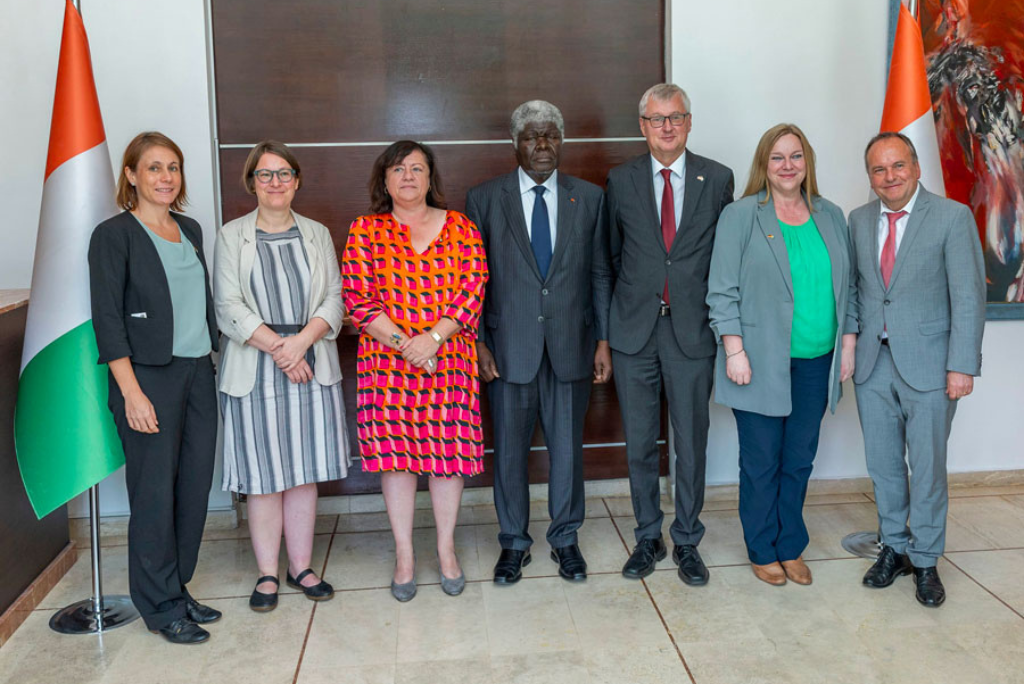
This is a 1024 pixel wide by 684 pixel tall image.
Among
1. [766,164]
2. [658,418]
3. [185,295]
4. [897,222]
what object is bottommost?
[658,418]

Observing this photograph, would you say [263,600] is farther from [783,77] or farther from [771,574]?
[783,77]

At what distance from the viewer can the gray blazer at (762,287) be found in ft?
10.2

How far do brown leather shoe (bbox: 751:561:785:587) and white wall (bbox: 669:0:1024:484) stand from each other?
3.28 feet

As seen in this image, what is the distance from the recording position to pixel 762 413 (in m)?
3.18

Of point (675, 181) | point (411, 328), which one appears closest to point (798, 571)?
point (675, 181)

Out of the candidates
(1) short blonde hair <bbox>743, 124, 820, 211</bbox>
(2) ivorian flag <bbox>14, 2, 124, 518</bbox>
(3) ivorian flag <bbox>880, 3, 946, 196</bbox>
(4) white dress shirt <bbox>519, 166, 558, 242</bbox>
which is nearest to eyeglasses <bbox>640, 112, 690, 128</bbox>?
(1) short blonde hair <bbox>743, 124, 820, 211</bbox>

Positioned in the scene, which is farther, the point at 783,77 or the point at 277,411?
the point at 783,77

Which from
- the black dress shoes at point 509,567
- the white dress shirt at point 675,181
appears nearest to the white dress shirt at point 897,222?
the white dress shirt at point 675,181

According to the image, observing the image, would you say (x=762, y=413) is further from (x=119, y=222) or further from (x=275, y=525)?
(x=119, y=222)

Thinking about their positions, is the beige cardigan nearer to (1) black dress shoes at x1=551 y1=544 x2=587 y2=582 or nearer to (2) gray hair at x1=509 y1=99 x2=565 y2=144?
(2) gray hair at x1=509 y1=99 x2=565 y2=144

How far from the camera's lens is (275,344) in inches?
116

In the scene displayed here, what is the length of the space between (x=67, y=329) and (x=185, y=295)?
1.40 ft

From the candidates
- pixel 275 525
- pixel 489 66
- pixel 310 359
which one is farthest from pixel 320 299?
pixel 489 66

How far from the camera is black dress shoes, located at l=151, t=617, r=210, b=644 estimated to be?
2.91 meters
